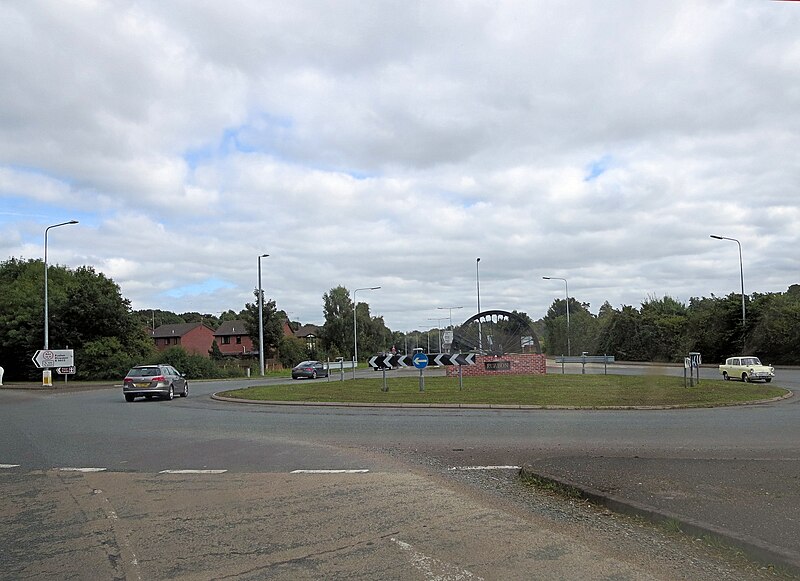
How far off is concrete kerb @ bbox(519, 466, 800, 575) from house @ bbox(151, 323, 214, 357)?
101 meters

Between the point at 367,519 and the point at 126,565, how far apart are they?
7.84ft

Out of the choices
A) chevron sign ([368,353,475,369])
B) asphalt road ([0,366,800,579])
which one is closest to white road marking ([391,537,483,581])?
asphalt road ([0,366,800,579])

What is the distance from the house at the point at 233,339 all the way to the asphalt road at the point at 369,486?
8739 cm

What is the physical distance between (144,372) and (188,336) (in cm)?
7935

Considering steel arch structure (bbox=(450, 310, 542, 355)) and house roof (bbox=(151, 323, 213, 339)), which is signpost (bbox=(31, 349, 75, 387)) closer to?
steel arch structure (bbox=(450, 310, 542, 355))

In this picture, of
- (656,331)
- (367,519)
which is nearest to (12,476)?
(367,519)

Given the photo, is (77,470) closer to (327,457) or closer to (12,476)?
(12,476)

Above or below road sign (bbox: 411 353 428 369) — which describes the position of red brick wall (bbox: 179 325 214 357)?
above

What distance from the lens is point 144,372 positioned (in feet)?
97.8

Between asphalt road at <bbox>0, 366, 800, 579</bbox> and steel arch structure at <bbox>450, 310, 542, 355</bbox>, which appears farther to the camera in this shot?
steel arch structure at <bbox>450, 310, 542, 355</bbox>

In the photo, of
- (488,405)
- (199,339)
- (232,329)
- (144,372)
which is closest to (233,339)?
(232,329)

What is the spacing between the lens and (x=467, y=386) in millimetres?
30266

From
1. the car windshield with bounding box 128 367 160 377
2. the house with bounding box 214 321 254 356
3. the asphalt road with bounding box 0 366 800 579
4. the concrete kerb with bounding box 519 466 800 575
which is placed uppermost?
the house with bounding box 214 321 254 356

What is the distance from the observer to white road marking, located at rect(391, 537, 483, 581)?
5.47m
